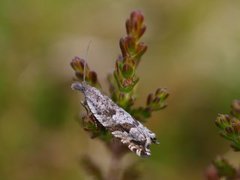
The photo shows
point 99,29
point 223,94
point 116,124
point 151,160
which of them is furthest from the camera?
point 99,29

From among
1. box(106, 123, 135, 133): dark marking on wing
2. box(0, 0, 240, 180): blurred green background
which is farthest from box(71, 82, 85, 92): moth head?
box(0, 0, 240, 180): blurred green background

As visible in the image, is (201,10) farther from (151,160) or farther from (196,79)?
(151,160)

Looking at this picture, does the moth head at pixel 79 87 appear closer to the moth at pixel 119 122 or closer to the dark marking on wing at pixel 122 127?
the moth at pixel 119 122

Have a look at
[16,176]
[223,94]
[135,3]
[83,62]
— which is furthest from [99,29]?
[83,62]

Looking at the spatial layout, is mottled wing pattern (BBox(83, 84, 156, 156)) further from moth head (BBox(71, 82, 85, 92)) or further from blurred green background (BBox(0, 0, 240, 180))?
blurred green background (BBox(0, 0, 240, 180))

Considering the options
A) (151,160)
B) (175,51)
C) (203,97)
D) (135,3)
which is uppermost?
(135,3)

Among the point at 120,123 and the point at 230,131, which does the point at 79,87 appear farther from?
the point at 230,131

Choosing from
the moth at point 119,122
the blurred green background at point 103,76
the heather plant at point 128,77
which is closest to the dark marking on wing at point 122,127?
the moth at point 119,122
